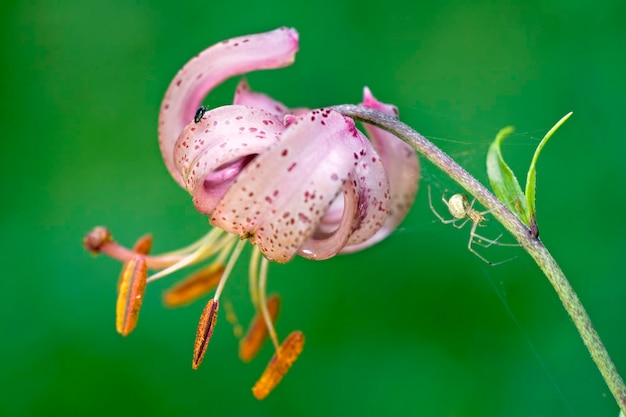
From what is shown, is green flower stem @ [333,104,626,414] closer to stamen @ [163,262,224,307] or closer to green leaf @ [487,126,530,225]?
green leaf @ [487,126,530,225]

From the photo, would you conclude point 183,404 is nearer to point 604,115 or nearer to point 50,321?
point 50,321

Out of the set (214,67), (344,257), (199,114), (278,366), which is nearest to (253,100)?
(214,67)

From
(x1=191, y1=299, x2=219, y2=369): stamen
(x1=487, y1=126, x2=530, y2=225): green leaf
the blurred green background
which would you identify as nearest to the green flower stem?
(x1=487, y1=126, x2=530, y2=225): green leaf

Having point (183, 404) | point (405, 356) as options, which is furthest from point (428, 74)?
point (183, 404)

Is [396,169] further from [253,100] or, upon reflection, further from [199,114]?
[199,114]

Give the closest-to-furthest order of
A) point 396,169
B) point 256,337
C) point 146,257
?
point 396,169 < point 146,257 < point 256,337

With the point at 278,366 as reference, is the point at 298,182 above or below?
above
